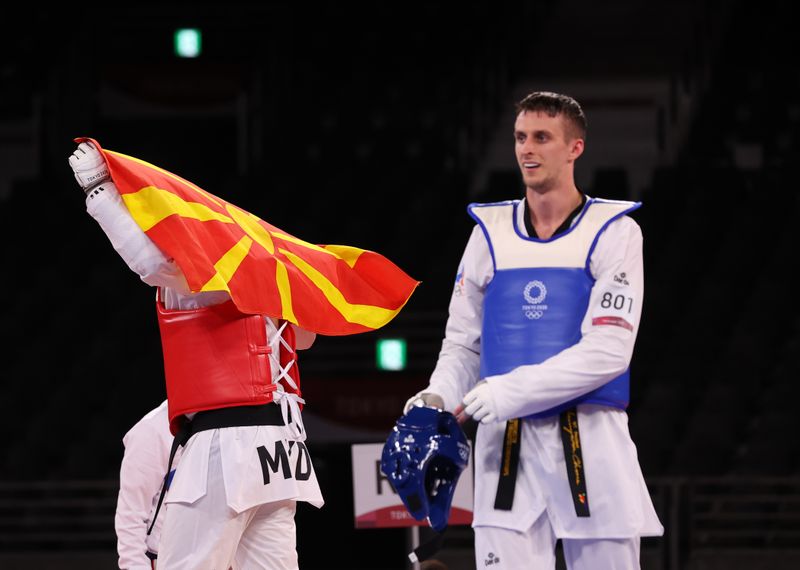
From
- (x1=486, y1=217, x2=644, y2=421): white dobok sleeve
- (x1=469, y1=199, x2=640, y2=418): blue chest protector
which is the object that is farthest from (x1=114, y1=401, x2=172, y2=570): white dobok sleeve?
(x1=486, y1=217, x2=644, y2=421): white dobok sleeve

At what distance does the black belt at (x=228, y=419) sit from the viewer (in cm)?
405

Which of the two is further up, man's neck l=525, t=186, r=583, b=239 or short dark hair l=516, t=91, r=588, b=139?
short dark hair l=516, t=91, r=588, b=139

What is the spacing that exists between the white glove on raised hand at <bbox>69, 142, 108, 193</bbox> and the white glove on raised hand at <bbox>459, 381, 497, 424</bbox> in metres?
1.18

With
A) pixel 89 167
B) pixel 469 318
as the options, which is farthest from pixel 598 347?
pixel 89 167

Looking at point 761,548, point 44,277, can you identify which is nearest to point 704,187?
point 761,548

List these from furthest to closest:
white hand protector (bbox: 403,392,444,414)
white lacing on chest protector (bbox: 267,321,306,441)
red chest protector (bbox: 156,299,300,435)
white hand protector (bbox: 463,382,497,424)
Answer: white lacing on chest protector (bbox: 267,321,306,441)
red chest protector (bbox: 156,299,300,435)
white hand protector (bbox: 403,392,444,414)
white hand protector (bbox: 463,382,497,424)

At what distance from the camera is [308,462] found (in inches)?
165

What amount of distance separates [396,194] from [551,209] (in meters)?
7.21

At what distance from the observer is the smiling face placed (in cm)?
395

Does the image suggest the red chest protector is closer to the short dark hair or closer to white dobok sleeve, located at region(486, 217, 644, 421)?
white dobok sleeve, located at region(486, 217, 644, 421)

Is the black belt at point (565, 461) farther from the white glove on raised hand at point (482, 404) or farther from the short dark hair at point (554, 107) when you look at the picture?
the short dark hair at point (554, 107)

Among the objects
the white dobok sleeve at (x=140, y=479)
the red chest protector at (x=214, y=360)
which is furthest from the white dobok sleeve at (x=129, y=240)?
the white dobok sleeve at (x=140, y=479)

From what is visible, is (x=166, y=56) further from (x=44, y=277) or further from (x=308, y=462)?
(x=308, y=462)

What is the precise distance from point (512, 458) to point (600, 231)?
0.66 m
